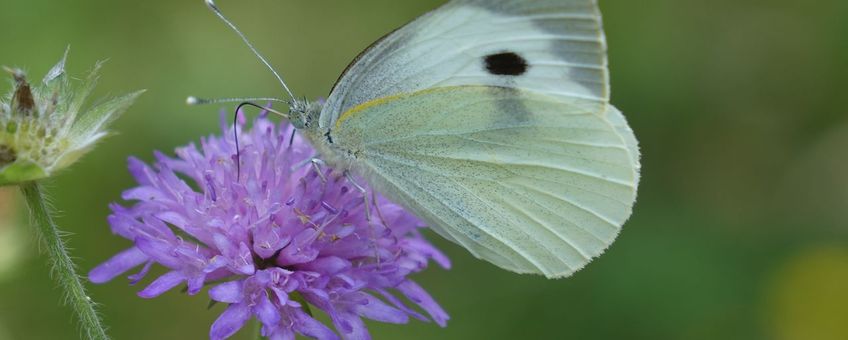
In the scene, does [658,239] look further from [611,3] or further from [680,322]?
[611,3]

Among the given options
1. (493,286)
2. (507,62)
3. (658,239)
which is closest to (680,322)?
(658,239)

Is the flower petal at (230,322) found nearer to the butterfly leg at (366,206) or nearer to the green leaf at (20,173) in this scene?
the butterfly leg at (366,206)

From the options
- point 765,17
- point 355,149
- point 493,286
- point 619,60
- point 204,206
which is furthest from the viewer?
point 765,17

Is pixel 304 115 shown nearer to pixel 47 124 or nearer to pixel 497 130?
pixel 497 130

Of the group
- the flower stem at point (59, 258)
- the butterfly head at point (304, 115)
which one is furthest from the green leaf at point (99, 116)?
the butterfly head at point (304, 115)

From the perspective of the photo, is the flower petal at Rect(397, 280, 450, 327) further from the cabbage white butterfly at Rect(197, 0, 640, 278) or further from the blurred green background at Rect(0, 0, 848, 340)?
the blurred green background at Rect(0, 0, 848, 340)

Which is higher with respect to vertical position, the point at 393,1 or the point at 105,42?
the point at 105,42

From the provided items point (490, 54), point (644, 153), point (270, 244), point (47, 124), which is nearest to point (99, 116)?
point (47, 124)
